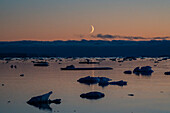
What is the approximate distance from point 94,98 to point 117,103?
179 centimetres

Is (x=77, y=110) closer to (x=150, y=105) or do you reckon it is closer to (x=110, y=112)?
(x=110, y=112)

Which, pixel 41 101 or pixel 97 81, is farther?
pixel 97 81

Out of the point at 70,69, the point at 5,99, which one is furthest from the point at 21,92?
the point at 70,69

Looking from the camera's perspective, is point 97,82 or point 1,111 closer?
point 1,111

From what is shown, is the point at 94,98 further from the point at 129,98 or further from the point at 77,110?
the point at 77,110

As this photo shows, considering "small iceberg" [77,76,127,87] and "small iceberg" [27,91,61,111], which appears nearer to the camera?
"small iceberg" [27,91,61,111]

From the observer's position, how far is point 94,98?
19.0m

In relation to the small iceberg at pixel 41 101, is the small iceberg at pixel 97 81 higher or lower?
lower

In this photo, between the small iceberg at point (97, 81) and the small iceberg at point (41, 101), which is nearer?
the small iceberg at point (41, 101)

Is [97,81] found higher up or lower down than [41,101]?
lower down

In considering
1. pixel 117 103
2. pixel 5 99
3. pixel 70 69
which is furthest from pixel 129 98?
pixel 70 69

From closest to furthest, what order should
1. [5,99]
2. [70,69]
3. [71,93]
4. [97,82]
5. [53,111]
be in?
[53,111], [5,99], [71,93], [97,82], [70,69]

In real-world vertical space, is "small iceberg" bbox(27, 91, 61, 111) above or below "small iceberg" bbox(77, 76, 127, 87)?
above

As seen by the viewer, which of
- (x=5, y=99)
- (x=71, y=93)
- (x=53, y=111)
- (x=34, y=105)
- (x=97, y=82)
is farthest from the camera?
(x=97, y=82)
